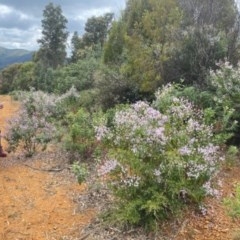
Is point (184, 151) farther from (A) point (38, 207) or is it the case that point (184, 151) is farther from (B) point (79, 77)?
(B) point (79, 77)

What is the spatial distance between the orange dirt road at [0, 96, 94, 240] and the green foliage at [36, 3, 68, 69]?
27.2 metres

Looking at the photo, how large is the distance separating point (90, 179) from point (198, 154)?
233 centimetres

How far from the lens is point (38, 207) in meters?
5.77

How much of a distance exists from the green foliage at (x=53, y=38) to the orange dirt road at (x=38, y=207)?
27.2 meters

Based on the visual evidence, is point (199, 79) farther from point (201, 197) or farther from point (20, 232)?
point (20, 232)

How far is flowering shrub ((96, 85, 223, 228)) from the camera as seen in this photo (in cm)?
460

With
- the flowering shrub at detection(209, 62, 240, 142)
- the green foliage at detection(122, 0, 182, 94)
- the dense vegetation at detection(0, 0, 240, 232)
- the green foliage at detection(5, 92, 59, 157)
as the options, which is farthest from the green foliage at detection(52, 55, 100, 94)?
the flowering shrub at detection(209, 62, 240, 142)

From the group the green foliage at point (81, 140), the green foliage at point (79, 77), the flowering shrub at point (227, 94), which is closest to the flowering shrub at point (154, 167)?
the flowering shrub at point (227, 94)

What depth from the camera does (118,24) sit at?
50.2ft

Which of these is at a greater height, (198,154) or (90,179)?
(198,154)

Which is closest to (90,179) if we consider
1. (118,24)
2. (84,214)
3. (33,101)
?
(84,214)

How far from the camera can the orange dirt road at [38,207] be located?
512cm

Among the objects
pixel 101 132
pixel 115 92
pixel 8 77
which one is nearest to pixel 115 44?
pixel 115 92

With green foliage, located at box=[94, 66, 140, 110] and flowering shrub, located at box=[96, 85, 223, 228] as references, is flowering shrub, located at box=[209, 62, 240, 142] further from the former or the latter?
green foliage, located at box=[94, 66, 140, 110]
